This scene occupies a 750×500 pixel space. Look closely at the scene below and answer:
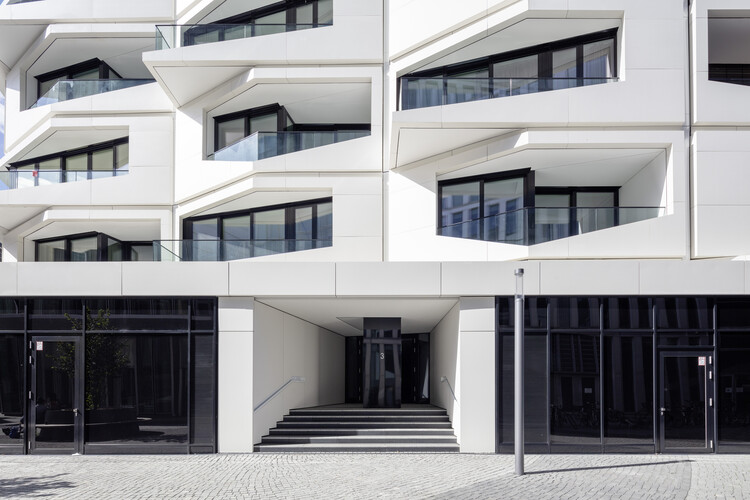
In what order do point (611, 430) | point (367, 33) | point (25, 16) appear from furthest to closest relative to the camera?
point (25, 16) < point (367, 33) < point (611, 430)

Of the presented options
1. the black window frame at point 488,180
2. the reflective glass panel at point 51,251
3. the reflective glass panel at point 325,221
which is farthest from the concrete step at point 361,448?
the reflective glass panel at point 51,251

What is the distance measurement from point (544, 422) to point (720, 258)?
542cm

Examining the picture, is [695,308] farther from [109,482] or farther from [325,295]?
[109,482]

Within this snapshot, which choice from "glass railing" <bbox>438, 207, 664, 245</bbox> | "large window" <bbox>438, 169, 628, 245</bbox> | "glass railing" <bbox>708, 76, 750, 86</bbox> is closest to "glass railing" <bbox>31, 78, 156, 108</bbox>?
"large window" <bbox>438, 169, 628, 245</bbox>

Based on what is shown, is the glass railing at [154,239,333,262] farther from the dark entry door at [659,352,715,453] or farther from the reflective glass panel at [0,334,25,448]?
the dark entry door at [659,352,715,453]

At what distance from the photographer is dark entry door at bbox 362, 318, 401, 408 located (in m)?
19.3

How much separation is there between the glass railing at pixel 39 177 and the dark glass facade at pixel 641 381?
14.2 m

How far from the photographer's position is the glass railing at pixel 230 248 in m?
18.5

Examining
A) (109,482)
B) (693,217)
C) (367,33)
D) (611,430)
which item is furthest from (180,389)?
(693,217)

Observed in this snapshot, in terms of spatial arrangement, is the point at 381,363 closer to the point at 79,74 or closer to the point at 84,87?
the point at 84,87

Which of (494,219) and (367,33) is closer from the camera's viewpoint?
(494,219)

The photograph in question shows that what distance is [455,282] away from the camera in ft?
48.9

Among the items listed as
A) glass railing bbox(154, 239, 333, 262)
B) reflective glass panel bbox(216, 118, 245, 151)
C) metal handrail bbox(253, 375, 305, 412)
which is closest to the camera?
metal handrail bbox(253, 375, 305, 412)

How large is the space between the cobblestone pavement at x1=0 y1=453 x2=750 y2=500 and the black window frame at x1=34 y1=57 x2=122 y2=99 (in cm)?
1391
